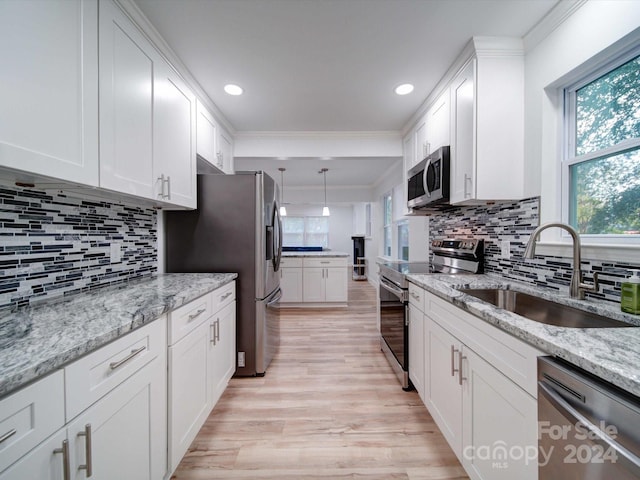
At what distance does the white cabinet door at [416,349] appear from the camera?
5.67 feet

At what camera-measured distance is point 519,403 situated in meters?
0.85

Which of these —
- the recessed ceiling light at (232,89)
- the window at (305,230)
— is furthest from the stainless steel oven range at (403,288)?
the window at (305,230)

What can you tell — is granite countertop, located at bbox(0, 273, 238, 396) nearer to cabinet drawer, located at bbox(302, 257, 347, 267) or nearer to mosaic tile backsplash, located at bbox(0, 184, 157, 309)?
mosaic tile backsplash, located at bbox(0, 184, 157, 309)

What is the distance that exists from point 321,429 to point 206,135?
2473mm

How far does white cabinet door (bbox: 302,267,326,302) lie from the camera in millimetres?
4297

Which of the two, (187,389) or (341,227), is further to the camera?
(341,227)

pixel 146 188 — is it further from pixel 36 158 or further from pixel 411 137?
pixel 411 137

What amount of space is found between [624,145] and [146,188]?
243cm

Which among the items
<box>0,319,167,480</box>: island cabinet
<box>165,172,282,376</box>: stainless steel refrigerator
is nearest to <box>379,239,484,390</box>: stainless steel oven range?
<box>165,172,282,376</box>: stainless steel refrigerator

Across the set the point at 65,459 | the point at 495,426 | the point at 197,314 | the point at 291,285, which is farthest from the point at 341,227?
the point at 65,459

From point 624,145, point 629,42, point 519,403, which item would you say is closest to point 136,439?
point 519,403

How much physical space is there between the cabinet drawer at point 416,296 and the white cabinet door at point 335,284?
94.9 inches

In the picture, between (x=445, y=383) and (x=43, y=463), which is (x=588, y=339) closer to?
(x=445, y=383)

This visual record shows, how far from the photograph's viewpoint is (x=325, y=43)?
1.67 meters
